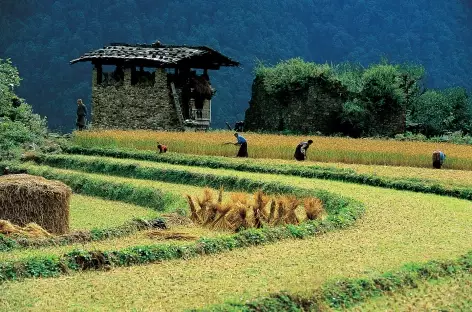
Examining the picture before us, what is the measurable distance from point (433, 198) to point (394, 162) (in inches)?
381

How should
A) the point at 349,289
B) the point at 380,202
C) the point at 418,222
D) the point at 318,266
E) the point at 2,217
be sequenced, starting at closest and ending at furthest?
the point at 349,289, the point at 318,266, the point at 418,222, the point at 2,217, the point at 380,202

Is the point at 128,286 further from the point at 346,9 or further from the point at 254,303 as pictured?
the point at 346,9

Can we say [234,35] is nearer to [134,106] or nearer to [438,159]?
[134,106]

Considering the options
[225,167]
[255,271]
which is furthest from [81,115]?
[255,271]

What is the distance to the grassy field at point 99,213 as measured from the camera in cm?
1750

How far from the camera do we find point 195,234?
1452cm

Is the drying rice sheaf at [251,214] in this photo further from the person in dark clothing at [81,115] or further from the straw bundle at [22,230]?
the person in dark clothing at [81,115]

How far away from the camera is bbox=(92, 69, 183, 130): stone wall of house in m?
47.1

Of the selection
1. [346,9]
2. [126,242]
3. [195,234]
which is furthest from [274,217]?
[346,9]

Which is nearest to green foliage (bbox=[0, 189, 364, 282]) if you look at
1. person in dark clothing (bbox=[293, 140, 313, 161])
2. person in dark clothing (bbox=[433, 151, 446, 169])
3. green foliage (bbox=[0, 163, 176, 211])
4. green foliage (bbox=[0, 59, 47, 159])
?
green foliage (bbox=[0, 163, 176, 211])

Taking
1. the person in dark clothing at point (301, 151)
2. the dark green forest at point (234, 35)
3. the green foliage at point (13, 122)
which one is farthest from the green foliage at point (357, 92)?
the dark green forest at point (234, 35)

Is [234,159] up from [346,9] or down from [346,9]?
down

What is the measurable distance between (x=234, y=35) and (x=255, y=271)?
72401 millimetres

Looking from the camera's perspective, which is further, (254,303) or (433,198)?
(433,198)
